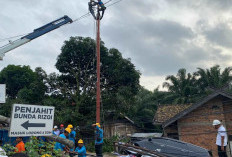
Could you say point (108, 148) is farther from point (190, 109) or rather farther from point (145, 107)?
point (145, 107)

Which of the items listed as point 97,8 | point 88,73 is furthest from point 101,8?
point 88,73

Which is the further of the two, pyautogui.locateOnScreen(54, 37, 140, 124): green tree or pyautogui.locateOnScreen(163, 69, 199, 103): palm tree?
pyautogui.locateOnScreen(163, 69, 199, 103): palm tree

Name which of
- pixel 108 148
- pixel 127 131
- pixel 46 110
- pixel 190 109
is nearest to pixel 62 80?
pixel 108 148

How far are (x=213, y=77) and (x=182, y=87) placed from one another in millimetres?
3526

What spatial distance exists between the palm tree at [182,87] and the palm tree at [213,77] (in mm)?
814

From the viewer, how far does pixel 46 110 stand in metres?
4.15

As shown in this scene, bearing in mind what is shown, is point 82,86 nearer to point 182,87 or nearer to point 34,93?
point 34,93

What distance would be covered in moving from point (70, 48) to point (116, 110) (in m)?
6.85

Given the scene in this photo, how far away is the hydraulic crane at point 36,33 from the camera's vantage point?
46.1 ft

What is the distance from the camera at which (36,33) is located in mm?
15547

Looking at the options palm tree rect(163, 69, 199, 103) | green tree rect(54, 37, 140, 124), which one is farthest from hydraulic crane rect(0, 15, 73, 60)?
palm tree rect(163, 69, 199, 103)

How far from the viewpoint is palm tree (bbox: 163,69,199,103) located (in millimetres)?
24253

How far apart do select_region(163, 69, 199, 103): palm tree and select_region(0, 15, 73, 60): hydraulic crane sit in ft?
46.9

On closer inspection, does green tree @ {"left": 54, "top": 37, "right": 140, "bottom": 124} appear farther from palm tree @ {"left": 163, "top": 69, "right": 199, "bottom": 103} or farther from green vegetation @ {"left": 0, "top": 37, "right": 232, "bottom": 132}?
palm tree @ {"left": 163, "top": 69, "right": 199, "bottom": 103}
